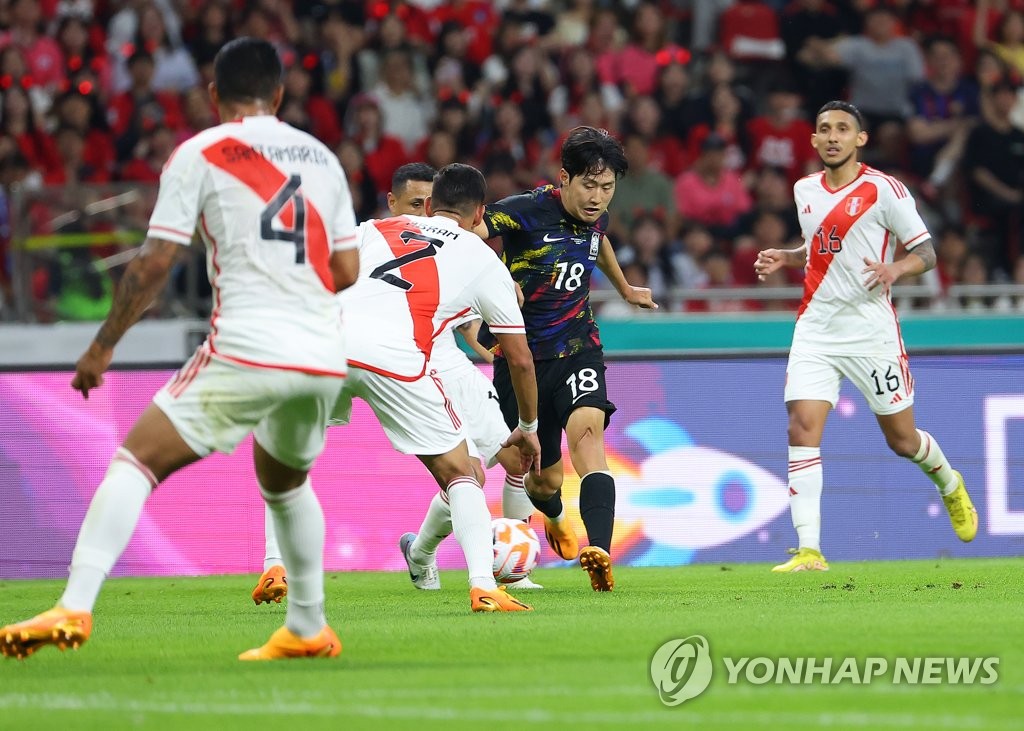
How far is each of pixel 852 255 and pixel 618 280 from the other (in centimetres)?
150

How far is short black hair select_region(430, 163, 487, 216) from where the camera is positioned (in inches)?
325

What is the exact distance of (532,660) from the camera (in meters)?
5.64

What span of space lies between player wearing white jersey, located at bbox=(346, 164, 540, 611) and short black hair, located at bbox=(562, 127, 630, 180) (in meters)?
0.99

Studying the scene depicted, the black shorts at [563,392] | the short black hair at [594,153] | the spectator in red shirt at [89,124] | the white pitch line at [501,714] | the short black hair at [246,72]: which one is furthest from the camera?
the spectator in red shirt at [89,124]

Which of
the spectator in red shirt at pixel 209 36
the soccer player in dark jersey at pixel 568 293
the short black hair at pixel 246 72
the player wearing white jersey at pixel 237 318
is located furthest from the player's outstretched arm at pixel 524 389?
the spectator in red shirt at pixel 209 36

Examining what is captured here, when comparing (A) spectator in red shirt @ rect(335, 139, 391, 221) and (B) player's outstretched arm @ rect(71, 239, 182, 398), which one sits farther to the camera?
(A) spectator in red shirt @ rect(335, 139, 391, 221)

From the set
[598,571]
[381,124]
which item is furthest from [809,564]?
[381,124]

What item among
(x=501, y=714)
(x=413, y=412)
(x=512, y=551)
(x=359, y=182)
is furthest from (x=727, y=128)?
(x=501, y=714)

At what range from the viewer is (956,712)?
14.6 ft

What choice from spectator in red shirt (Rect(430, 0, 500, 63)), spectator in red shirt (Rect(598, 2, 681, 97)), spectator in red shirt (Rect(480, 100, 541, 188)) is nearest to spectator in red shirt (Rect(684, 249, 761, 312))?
spectator in red shirt (Rect(480, 100, 541, 188))

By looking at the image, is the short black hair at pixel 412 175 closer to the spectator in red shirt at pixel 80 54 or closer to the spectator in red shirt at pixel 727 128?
the spectator in red shirt at pixel 727 128

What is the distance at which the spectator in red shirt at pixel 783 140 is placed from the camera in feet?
54.6

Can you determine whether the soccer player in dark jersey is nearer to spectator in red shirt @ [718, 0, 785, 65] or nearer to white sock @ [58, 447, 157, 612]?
white sock @ [58, 447, 157, 612]

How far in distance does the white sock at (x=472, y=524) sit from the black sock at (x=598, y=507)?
0.95m
